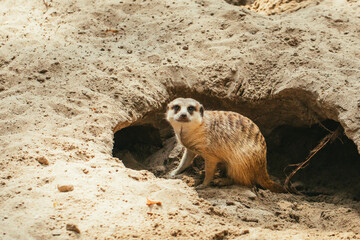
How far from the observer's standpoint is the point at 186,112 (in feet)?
9.27

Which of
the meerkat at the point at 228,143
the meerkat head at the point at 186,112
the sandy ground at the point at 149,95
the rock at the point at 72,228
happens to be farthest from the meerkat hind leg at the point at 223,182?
the rock at the point at 72,228

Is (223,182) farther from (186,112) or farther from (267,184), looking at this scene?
(186,112)

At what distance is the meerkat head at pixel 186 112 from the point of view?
111 inches

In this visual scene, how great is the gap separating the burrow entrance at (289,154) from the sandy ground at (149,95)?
0.26m

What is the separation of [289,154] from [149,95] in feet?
6.47

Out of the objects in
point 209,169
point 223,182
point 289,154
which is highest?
point 209,169

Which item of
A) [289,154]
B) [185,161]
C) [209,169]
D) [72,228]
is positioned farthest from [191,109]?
[289,154]

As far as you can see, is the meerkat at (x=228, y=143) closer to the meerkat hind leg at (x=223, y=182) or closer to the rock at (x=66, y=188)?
the meerkat hind leg at (x=223, y=182)

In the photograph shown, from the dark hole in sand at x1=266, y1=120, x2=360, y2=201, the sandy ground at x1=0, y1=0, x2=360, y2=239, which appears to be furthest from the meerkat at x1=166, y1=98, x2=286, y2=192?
the dark hole in sand at x1=266, y1=120, x2=360, y2=201

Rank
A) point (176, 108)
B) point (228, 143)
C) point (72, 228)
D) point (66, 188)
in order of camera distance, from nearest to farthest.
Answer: point (72, 228) < point (66, 188) < point (176, 108) < point (228, 143)

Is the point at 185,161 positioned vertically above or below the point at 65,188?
below

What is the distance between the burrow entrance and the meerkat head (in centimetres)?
75

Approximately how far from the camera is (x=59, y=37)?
368cm

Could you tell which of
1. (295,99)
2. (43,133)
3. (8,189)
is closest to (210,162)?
(295,99)
